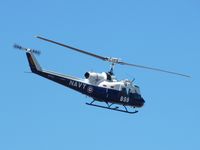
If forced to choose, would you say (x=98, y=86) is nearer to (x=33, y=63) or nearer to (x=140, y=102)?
(x=140, y=102)

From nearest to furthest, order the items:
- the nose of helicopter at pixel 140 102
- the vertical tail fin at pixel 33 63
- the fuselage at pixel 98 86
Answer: the vertical tail fin at pixel 33 63 < the fuselage at pixel 98 86 < the nose of helicopter at pixel 140 102

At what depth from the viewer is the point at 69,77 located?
130375mm

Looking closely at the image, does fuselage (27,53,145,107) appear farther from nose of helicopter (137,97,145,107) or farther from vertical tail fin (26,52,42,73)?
nose of helicopter (137,97,145,107)

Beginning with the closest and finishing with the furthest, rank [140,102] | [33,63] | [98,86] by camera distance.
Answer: [33,63]
[98,86]
[140,102]

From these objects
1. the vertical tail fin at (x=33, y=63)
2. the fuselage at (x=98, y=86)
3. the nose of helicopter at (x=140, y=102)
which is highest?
the vertical tail fin at (x=33, y=63)

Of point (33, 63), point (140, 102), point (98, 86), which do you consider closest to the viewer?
point (33, 63)

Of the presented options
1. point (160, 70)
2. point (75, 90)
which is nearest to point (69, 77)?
point (75, 90)

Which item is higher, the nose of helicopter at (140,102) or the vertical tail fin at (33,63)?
the vertical tail fin at (33,63)

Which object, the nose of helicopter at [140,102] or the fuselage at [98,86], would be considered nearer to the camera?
the fuselage at [98,86]

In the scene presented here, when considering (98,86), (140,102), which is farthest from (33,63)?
(140,102)

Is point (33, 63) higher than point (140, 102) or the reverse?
higher

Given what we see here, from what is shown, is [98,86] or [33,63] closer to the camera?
[33,63]

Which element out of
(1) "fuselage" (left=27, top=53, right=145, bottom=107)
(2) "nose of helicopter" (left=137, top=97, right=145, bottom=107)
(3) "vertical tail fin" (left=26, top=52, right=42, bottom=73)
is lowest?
(2) "nose of helicopter" (left=137, top=97, right=145, bottom=107)

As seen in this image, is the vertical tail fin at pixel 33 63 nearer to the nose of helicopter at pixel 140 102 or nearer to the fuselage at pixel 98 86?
the fuselage at pixel 98 86
